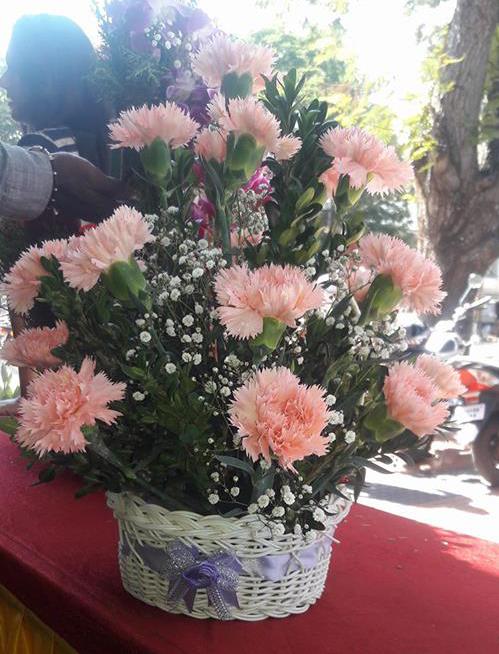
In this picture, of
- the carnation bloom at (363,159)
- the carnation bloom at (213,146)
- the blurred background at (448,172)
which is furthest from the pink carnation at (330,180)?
the blurred background at (448,172)

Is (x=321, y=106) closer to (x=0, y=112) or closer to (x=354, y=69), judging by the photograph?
(x=354, y=69)

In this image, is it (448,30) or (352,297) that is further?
(448,30)

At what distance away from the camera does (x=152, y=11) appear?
42.4 inches

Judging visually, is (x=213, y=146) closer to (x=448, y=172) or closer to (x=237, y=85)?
(x=237, y=85)

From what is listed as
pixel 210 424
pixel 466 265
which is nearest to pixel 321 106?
pixel 210 424

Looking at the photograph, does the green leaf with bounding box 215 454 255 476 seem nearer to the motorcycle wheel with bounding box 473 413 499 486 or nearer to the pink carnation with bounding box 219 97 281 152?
the pink carnation with bounding box 219 97 281 152

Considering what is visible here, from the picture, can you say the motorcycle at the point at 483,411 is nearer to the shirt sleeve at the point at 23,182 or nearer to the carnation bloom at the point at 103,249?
the shirt sleeve at the point at 23,182

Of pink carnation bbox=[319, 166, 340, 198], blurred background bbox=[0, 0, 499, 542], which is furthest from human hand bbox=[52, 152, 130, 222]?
blurred background bbox=[0, 0, 499, 542]

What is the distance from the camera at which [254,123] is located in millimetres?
709

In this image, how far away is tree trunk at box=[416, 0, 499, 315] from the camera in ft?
12.1

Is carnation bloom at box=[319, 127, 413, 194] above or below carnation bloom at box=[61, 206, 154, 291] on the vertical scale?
above

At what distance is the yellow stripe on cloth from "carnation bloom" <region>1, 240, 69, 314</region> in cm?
40

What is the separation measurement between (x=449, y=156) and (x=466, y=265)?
0.70 meters

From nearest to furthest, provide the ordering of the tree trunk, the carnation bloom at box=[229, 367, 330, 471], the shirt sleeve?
the carnation bloom at box=[229, 367, 330, 471] < the shirt sleeve < the tree trunk
